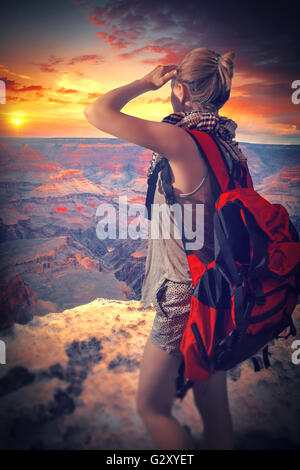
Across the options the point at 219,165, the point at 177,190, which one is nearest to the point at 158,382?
the point at 177,190

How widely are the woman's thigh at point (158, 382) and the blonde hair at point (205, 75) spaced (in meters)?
0.96

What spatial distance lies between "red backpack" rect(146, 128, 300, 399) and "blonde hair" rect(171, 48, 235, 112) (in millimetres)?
159

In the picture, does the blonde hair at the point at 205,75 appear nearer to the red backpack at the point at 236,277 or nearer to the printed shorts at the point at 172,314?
the red backpack at the point at 236,277

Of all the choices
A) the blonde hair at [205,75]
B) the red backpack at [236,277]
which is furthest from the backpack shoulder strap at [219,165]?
the blonde hair at [205,75]

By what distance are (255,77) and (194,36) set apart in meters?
0.46

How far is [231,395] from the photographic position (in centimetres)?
116

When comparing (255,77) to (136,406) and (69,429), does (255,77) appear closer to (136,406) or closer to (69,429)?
(136,406)

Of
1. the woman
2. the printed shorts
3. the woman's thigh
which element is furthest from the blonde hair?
the woman's thigh

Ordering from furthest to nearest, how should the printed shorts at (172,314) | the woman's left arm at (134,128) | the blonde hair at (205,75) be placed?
the printed shorts at (172,314) → the blonde hair at (205,75) → the woman's left arm at (134,128)

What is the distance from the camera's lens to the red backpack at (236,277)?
84cm

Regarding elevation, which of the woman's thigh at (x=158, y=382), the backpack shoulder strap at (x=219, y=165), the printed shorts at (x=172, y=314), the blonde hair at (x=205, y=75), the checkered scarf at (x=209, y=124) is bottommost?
the woman's thigh at (x=158, y=382)

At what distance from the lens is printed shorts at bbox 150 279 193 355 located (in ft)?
3.17

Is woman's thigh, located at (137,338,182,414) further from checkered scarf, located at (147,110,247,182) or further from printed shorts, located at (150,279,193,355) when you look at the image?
checkered scarf, located at (147,110,247,182)

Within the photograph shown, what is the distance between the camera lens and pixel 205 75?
859mm
